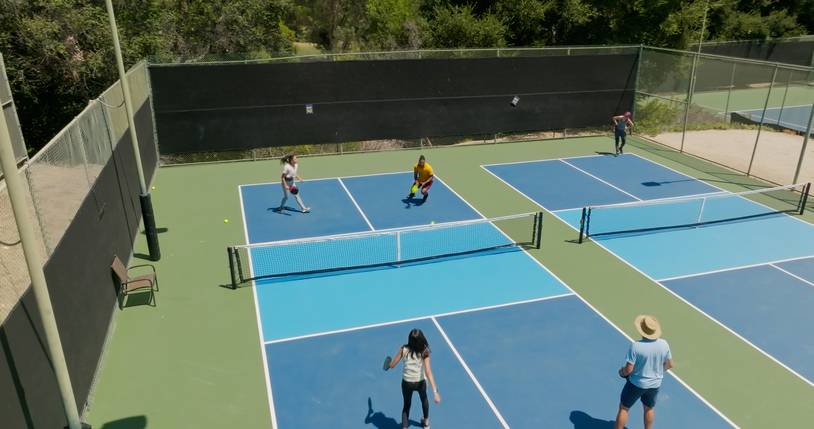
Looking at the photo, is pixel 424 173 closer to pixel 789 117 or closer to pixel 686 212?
pixel 686 212

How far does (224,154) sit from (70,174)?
1192 cm

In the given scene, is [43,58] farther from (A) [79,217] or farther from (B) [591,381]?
(B) [591,381]

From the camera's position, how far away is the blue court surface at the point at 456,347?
8484 mm

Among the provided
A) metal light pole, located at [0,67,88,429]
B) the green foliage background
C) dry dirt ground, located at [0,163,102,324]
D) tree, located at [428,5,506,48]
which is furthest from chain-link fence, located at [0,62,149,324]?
tree, located at [428,5,506,48]

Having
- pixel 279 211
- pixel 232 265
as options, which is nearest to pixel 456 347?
pixel 232 265

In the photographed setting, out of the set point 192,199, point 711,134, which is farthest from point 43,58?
point 711,134

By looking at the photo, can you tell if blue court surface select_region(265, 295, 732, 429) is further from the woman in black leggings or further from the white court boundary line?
the white court boundary line

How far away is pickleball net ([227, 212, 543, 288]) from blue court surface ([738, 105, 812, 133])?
1888 cm

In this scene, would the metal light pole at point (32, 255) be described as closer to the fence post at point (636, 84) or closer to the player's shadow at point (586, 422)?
the player's shadow at point (586, 422)

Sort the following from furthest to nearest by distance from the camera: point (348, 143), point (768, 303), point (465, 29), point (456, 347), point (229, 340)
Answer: point (465, 29) → point (348, 143) → point (768, 303) → point (229, 340) → point (456, 347)

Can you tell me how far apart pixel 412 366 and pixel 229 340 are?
4120mm

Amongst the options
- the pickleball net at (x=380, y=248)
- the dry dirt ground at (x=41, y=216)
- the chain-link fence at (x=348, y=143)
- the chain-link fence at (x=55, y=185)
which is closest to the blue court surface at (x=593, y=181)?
the pickleball net at (x=380, y=248)

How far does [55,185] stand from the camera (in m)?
8.45

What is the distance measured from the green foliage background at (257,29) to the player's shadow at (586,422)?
1802cm
